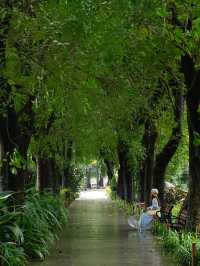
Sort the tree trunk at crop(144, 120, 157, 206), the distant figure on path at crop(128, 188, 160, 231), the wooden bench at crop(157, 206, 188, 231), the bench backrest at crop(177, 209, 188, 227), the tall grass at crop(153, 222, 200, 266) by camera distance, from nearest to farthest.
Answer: the tall grass at crop(153, 222, 200, 266), the wooden bench at crop(157, 206, 188, 231), the bench backrest at crop(177, 209, 188, 227), the distant figure on path at crop(128, 188, 160, 231), the tree trunk at crop(144, 120, 157, 206)

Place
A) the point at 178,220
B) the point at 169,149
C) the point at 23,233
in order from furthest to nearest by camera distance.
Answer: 1. the point at 169,149
2. the point at 178,220
3. the point at 23,233

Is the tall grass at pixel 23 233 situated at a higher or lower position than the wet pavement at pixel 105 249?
higher

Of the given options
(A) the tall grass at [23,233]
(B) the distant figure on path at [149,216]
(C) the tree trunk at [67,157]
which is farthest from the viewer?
(C) the tree trunk at [67,157]

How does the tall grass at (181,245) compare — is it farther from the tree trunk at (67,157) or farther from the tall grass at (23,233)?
the tree trunk at (67,157)

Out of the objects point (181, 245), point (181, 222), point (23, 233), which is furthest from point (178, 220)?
point (23, 233)

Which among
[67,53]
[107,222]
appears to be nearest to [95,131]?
[107,222]

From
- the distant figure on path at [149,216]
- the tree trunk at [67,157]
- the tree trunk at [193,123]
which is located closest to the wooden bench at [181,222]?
the distant figure on path at [149,216]

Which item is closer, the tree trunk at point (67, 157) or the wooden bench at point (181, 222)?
the wooden bench at point (181, 222)

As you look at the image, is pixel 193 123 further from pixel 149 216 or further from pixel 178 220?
pixel 149 216

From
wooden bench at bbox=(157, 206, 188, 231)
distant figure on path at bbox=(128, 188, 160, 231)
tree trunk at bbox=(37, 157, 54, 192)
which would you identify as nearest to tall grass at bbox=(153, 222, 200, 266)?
wooden bench at bbox=(157, 206, 188, 231)

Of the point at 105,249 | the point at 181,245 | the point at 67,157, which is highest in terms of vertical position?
the point at 67,157

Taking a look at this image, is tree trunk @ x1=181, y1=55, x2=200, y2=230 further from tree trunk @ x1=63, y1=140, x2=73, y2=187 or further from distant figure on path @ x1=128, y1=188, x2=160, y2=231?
tree trunk @ x1=63, y1=140, x2=73, y2=187

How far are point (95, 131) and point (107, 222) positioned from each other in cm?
398

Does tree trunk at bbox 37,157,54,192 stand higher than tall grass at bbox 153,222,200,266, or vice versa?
tree trunk at bbox 37,157,54,192
